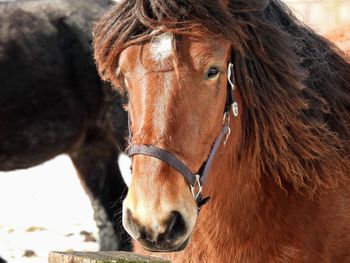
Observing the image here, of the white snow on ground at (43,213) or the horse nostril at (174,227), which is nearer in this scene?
the horse nostril at (174,227)

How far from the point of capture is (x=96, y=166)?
21.8 feet

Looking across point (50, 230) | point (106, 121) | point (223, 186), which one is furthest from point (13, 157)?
point (223, 186)

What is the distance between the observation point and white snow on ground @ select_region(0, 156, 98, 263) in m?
6.59

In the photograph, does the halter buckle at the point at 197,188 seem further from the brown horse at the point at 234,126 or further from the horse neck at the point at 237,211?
the horse neck at the point at 237,211

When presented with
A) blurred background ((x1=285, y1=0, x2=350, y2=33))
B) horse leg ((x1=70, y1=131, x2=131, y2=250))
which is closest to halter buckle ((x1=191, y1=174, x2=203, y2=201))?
horse leg ((x1=70, y1=131, x2=131, y2=250))

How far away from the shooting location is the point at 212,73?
109 inches

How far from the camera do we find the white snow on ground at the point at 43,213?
6594mm

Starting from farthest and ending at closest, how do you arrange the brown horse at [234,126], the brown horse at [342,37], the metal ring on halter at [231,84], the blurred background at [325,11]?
1. the blurred background at [325,11]
2. the brown horse at [342,37]
3. the metal ring on halter at [231,84]
4. the brown horse at [234,126]

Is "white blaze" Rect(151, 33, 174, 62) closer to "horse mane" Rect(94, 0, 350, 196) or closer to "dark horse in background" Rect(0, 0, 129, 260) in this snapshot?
"horse mane" Rect(94, 0, 350, 196)

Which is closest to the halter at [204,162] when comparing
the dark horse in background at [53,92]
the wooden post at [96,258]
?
the wooden post at [96,258]

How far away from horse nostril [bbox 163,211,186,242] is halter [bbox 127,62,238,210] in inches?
5.7

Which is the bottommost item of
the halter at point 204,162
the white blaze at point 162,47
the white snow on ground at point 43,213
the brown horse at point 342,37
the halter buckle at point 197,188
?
the white snow on ground at point 43,213

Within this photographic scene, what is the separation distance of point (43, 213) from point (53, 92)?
74.2 inches

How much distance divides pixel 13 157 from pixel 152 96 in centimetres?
360
